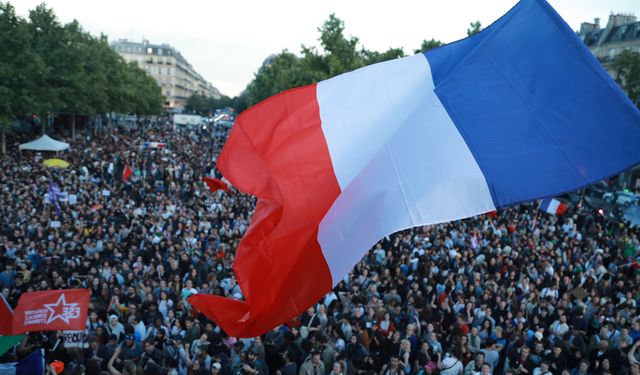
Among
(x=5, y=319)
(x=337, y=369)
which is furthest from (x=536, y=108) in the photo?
(x=5, y=319)

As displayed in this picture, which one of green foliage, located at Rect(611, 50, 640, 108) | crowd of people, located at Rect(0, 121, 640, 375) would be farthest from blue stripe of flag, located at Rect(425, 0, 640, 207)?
green foliage, located at Rect(611, 50, 640, 108)

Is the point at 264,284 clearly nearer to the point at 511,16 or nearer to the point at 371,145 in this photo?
the point at 371,145

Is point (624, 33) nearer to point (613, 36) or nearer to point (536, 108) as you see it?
point (613, 36)

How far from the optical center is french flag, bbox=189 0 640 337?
12.8ft

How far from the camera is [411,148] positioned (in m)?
4.31

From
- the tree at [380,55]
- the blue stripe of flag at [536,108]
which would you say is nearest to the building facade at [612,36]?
the tree at [380,55]

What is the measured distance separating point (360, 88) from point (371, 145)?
659 mm

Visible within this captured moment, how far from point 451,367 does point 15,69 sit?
102ft

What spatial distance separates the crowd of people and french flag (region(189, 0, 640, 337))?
2.70 m

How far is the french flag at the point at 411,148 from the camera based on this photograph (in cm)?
391

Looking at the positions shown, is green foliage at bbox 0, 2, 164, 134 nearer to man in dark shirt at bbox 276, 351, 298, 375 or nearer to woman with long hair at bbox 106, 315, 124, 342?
woman with long hair at bbox 106, 315, 124, 342

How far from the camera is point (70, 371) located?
6.62 meters

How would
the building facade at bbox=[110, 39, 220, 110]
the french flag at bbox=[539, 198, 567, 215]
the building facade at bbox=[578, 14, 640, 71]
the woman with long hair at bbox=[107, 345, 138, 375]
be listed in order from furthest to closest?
the building facade at bbox=[110, 39, 220, 110] < the building facade at bbox=[578, 14, 640, 71] < the french flag at bbox=[539, 198, 567, 215] < the woman with long hair at bbox=[107, 345, 138, 375]

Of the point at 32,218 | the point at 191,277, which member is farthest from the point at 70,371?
the point at 32,218
